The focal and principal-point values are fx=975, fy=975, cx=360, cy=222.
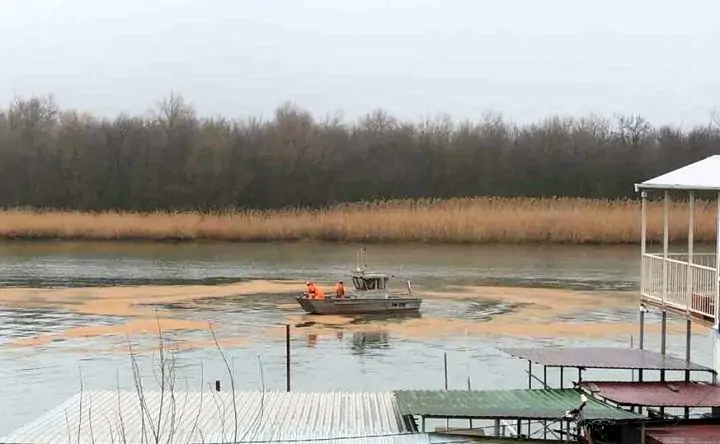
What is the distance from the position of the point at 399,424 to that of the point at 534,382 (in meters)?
7.32

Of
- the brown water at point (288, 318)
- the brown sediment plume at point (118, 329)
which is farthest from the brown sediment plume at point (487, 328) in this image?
the brown sediment plume at point (118, 329)

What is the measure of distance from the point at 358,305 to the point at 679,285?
13329mm

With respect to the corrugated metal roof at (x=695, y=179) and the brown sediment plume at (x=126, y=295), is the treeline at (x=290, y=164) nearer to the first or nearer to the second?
the brown sediment plume at (x=126, y=295)

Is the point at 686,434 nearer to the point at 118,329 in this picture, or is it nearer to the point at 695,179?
the point at 695,179

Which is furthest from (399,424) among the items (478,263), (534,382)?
(478,263)

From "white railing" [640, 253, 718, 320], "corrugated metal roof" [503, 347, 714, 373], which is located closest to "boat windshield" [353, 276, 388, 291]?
"white railing" [640, 253, 718, 320]

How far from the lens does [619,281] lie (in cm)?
3572

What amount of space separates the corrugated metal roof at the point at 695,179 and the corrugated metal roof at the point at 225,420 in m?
4.69

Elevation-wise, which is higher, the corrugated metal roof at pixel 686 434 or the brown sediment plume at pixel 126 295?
the corrugated metal roof at pixel 686 434

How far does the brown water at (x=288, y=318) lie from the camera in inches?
729

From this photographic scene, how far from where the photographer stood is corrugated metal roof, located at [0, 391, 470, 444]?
32.0ft

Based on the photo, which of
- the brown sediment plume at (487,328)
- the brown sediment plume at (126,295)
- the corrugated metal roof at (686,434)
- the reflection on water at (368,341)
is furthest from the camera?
the brown sediment plume at (126,295)

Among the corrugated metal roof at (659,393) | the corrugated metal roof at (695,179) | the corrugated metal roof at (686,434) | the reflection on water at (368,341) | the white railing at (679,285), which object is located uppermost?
the corrugated metal roof at (695,179)

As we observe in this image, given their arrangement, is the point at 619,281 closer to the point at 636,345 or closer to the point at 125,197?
the point at 636,345
